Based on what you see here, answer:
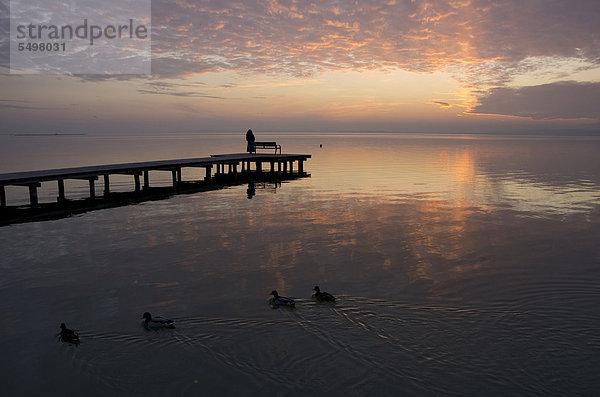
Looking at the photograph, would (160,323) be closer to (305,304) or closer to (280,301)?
(280,301)

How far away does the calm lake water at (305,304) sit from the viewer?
733 centimetres

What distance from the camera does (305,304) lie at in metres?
10.2

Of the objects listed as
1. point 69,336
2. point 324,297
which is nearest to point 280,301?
point 324,297

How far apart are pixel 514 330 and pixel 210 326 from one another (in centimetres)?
681

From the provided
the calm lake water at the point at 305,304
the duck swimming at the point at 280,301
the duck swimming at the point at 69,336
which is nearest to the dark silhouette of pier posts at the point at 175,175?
the calm lake water at the point at 305,304

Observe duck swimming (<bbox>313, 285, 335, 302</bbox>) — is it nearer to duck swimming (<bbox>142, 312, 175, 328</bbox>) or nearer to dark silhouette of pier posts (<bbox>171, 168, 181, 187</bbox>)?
duck swimming (<bbox>142, 312, 175, 328</bbox>)

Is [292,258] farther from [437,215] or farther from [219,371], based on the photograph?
[437,215]

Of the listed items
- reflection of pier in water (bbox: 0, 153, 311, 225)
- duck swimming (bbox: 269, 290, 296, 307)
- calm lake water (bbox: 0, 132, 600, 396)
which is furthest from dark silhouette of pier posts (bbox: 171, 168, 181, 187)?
duck swimming (bbox: 269, 290, 296, 307)

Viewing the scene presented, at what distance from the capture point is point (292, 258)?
14.1 meters

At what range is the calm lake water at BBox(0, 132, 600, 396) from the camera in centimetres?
733

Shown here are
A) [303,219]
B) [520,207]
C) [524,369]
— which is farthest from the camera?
[520,207]

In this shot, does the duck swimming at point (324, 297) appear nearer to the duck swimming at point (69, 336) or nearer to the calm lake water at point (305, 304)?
the calm lake water at point (305, 304)

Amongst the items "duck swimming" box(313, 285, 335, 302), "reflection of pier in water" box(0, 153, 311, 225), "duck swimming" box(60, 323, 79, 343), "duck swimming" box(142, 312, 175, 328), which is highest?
"reflection of pier in water" box(0, 153, 311, 225)

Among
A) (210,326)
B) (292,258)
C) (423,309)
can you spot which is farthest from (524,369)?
(292,258)
